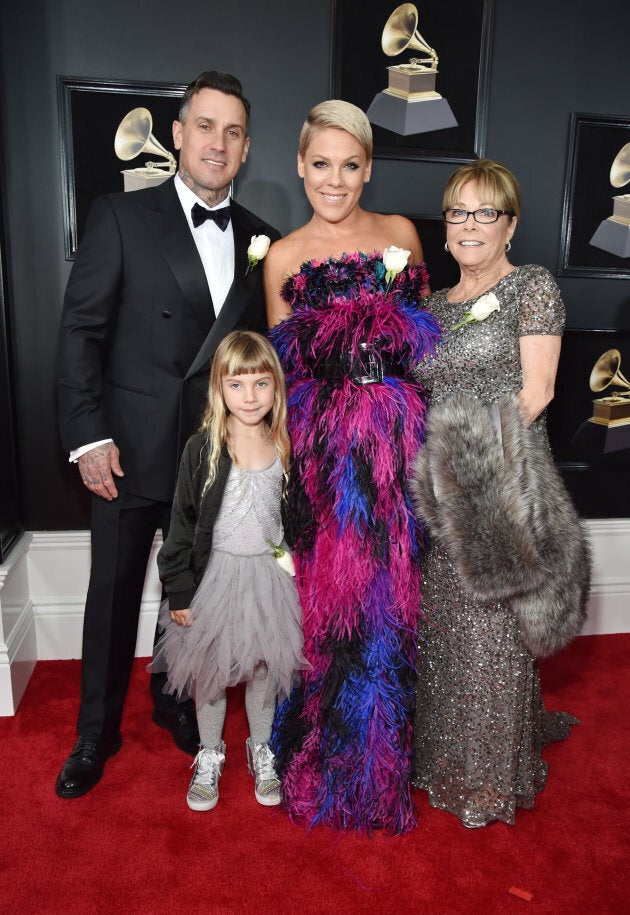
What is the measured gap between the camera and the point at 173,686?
219 cm

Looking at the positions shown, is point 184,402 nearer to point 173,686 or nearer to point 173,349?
point 173,349

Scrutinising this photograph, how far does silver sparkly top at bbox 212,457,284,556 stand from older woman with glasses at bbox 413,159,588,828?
0.44m

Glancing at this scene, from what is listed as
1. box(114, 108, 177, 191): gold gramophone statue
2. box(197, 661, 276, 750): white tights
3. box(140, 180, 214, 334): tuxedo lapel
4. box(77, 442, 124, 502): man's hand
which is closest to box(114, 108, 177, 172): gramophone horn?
box(114, 108, 177, 191): gold gramophone statue

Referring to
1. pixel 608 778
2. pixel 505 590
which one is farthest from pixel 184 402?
pixel 608 778

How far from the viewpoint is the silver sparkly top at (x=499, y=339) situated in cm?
205

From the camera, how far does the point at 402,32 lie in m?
2.93

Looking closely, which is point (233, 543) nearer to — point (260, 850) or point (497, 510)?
point (497, 510)

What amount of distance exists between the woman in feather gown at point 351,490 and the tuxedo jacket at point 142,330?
0.94ft

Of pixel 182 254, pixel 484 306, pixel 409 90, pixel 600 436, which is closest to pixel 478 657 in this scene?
pixel 484 306

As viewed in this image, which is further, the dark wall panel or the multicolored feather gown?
the dark wall panel

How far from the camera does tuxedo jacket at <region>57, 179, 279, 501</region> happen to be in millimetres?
2252

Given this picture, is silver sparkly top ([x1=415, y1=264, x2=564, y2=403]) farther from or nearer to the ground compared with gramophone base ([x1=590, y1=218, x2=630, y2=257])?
nearer to the ground

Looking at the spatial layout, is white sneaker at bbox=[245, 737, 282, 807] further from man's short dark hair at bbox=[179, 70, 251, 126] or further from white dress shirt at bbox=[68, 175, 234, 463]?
man's short dark hair at bbox=[179, 70, 251, 126]

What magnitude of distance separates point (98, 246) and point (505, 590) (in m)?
1.56
